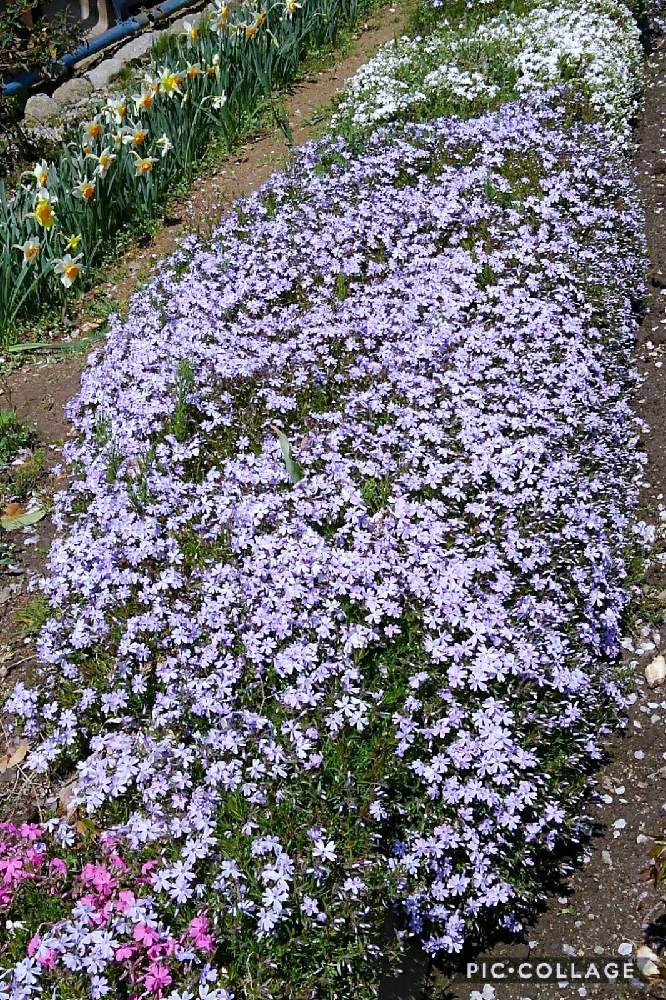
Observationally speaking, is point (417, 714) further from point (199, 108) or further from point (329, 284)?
point (199, 108)

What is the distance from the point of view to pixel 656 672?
185 inches

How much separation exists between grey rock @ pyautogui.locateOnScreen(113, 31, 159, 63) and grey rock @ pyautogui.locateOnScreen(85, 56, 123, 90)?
0.41 ft

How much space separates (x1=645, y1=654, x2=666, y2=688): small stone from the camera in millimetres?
4672

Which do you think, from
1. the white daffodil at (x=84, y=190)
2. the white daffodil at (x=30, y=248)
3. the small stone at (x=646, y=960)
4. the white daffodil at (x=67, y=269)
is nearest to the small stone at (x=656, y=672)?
the small stone at (x=646, y=960)

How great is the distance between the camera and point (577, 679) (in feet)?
12.8

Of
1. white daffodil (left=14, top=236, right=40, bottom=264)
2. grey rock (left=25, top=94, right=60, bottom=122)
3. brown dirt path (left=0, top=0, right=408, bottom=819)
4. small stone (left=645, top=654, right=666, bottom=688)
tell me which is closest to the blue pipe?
grey rock (left=25, top=94, right=60, bottom=122)

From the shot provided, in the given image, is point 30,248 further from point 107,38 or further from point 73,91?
point 107,38

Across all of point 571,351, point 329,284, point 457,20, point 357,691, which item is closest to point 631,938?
point 357,691

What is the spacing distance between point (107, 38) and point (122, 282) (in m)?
4.74

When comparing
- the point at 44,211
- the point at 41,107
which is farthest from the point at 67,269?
the point at 41,107

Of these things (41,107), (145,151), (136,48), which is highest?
(136,48)

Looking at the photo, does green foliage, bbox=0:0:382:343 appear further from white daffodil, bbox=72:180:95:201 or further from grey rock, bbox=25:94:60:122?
grey rock, bbox=25:94:60:122

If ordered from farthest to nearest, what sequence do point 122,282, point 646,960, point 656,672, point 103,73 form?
point 103,73 → point 122,282 → point 656,672 → point 646,960

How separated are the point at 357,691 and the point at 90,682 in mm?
1178
